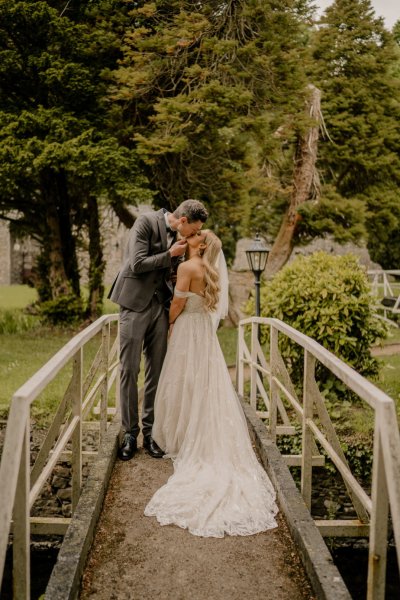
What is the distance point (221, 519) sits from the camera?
3.66 meters

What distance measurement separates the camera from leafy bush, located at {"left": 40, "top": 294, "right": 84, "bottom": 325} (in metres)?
15.2

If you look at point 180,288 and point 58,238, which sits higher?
point 58,238

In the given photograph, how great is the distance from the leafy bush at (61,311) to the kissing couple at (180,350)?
10.6m

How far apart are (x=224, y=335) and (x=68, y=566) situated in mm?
12246

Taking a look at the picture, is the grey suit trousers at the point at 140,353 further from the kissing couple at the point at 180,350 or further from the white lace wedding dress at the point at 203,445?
the white lace wedding dress at the point at 203,445

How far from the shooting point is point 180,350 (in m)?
4.83

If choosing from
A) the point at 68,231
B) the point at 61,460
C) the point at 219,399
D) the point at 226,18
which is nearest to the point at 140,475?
the point at 219,399

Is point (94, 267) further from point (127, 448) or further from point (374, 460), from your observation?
point (374, 460)

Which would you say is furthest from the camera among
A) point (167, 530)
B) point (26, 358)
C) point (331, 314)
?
point (26, 358)

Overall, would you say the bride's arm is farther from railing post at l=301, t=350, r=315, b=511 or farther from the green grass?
the green grass

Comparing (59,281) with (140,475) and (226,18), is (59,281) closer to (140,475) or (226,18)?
(226,18)

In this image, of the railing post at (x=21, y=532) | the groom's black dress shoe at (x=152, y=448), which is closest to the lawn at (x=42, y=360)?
the groom's black dress shoe at (x=152, y=448)

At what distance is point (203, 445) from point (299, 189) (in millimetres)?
13285

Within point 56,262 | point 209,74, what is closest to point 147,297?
point 209,74
